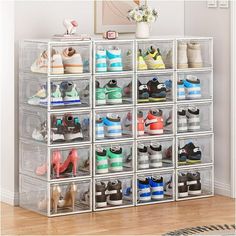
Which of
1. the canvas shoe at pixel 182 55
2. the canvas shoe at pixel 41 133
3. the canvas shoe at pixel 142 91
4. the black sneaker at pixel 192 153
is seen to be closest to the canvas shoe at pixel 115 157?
the canvas shoe at pixel 142 91

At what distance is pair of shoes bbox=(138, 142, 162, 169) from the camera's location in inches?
253

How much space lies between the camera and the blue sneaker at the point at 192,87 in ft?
21.6

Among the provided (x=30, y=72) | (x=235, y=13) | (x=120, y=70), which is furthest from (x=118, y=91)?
(x=235, y=13)

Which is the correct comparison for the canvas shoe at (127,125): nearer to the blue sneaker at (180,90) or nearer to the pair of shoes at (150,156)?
the pair of shoes at (150,156)

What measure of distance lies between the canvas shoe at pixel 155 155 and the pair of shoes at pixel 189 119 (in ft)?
0.90

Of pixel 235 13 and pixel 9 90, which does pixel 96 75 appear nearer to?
pixel 9 90

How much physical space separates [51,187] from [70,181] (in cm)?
16

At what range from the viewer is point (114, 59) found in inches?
246

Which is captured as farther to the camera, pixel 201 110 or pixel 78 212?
pixel 201 110

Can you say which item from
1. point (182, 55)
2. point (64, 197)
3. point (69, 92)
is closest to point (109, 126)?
point (69, 92)

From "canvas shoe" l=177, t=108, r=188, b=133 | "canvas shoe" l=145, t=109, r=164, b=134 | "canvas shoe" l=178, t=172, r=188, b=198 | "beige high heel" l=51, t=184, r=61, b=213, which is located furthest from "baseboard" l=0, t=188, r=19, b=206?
"canvas shoe" l=177, t=108, r=188, b=133

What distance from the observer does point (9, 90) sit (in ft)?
20.8

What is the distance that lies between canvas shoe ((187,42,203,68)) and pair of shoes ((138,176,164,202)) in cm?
98

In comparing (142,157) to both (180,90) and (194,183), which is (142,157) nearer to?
(194,183)
